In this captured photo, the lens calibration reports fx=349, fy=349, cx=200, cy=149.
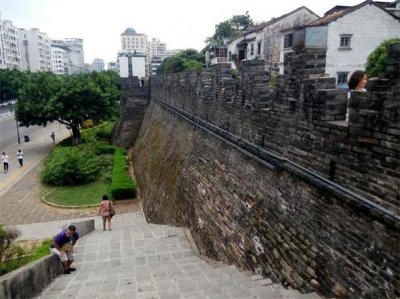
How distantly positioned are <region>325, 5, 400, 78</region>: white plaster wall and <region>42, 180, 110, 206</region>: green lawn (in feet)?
52.3

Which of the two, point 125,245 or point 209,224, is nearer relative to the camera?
point 209,224

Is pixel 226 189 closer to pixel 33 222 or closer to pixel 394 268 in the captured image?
pixel 394 268

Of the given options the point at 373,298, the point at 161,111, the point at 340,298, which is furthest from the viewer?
the point at 161,111

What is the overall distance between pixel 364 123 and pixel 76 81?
87.4ft

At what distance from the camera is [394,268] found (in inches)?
137

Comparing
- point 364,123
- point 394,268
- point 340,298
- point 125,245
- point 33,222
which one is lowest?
point 33,222

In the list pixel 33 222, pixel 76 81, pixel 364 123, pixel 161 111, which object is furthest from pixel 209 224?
pixel 76 81

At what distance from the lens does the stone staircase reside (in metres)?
5.37

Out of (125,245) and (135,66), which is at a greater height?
(135,66)

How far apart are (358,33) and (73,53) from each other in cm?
14766

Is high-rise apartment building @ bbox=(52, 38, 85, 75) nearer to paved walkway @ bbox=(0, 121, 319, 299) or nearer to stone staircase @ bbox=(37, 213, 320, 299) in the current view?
paved walkway @ bbox=(0, 121, 319, 299)

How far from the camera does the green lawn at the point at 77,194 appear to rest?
16469mm

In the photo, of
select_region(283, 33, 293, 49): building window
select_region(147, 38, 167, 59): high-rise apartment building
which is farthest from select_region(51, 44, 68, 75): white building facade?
select_region(283, 33, 293, 49): building window

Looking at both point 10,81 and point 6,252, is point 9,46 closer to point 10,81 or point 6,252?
point 10,81
